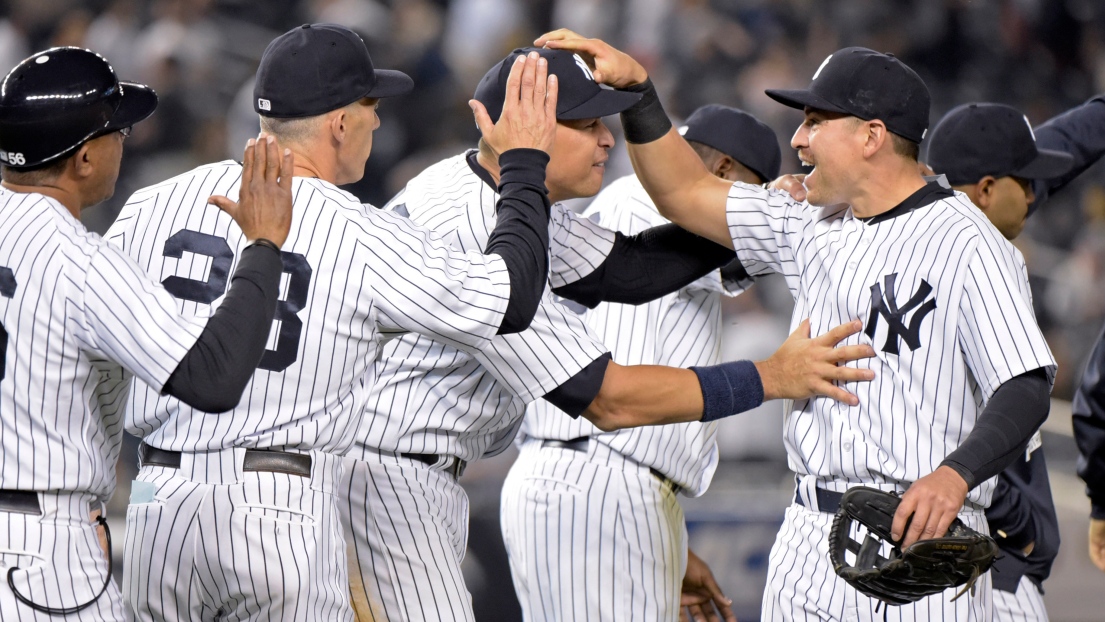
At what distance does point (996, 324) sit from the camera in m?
2.85

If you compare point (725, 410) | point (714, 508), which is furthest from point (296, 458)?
point (714, 508)

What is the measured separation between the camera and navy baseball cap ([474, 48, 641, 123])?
10.2 feet

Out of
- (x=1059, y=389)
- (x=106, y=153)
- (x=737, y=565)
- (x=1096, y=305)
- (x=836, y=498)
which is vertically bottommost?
(x=737, y=565)

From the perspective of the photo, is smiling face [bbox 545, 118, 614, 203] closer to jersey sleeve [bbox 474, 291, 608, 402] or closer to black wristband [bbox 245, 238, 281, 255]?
jersey sleeve [bbox 474, 291, 608, 402]

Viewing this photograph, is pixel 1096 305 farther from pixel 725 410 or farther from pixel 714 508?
pixel 725 410

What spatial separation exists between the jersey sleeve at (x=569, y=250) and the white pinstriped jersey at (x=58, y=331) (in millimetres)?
1286

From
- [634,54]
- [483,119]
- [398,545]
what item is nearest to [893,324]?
[483,119]

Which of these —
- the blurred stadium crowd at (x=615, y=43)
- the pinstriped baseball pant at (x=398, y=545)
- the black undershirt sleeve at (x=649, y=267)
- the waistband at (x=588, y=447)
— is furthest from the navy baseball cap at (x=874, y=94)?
the blurred stadium crowd at (x=615, y=43)

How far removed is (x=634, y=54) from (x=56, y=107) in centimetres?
774

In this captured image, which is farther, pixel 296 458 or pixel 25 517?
pixel 296 458

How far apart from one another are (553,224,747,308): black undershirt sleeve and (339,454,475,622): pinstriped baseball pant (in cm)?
73

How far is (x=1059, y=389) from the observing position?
8242 millimetres

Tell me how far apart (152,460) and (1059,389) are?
6.97 m

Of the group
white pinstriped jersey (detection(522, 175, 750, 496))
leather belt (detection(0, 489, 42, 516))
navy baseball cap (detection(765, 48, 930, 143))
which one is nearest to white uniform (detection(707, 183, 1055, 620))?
navy baseball cap (detection(765, 48, 930, 143))
